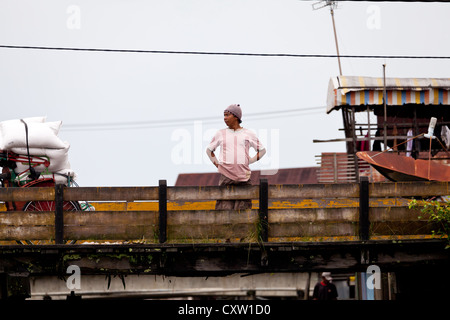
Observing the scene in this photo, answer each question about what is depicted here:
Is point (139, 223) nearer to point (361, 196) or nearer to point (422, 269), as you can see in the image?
point (361, 196)

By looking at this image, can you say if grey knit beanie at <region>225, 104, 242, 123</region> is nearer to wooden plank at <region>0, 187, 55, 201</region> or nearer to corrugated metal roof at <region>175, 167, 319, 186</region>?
wooden plank at <region>0, 187, 55, 201</region>

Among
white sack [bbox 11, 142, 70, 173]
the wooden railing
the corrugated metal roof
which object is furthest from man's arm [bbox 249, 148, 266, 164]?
the corrugated metal roof

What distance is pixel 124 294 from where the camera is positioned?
63.7 feet

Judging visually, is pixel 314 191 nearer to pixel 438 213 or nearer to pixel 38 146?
pixel 438 213

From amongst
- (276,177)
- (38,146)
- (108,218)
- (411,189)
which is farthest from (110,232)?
(276,177)

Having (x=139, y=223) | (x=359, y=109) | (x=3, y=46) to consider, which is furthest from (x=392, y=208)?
(x=359, y=109)

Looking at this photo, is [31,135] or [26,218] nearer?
[26,218]

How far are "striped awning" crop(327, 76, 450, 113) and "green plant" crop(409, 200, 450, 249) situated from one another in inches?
425

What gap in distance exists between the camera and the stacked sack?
10.7 m

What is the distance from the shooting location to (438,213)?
9.35 meters

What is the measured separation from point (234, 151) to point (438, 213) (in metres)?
3.02

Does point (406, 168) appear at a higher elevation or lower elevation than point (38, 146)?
lower

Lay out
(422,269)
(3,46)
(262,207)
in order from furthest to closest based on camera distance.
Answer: (3,46), (422,269), (262,207)

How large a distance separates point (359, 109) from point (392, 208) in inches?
457
